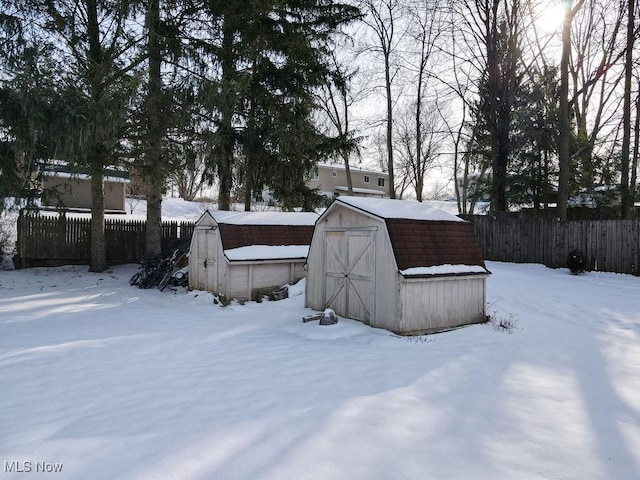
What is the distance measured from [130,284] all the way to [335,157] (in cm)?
916

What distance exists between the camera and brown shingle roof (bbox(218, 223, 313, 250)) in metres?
10.9

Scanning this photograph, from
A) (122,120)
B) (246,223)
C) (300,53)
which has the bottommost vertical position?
(246,223)

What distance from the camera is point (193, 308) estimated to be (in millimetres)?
10055

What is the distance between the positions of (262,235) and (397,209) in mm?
4484

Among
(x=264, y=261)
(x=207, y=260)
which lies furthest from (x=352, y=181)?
(x=264, y=261)

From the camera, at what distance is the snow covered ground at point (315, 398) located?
3.30 meters

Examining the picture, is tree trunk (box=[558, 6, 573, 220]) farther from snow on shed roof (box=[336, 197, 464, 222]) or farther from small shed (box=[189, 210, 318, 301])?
small shed (box=[189, 210, 318, 301])

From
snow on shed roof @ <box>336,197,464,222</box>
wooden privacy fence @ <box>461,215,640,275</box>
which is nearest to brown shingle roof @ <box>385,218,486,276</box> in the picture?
snow on shed roof @ <box>336,197,464,222</box>

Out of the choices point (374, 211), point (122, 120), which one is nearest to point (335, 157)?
point (122, 120)

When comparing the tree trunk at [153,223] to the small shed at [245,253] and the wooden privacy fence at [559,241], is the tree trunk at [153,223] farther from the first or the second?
the wooden privacy fence at [559,241]

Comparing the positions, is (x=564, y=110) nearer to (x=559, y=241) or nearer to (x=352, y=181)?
(x=559, y=241)

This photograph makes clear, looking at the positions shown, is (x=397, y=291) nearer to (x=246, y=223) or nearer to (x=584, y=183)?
(x=246, y=223)

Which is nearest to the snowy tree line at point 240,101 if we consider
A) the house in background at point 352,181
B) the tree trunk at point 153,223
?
the tree trunk at point 153,223

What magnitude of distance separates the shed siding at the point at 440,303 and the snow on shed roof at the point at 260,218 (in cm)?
567
